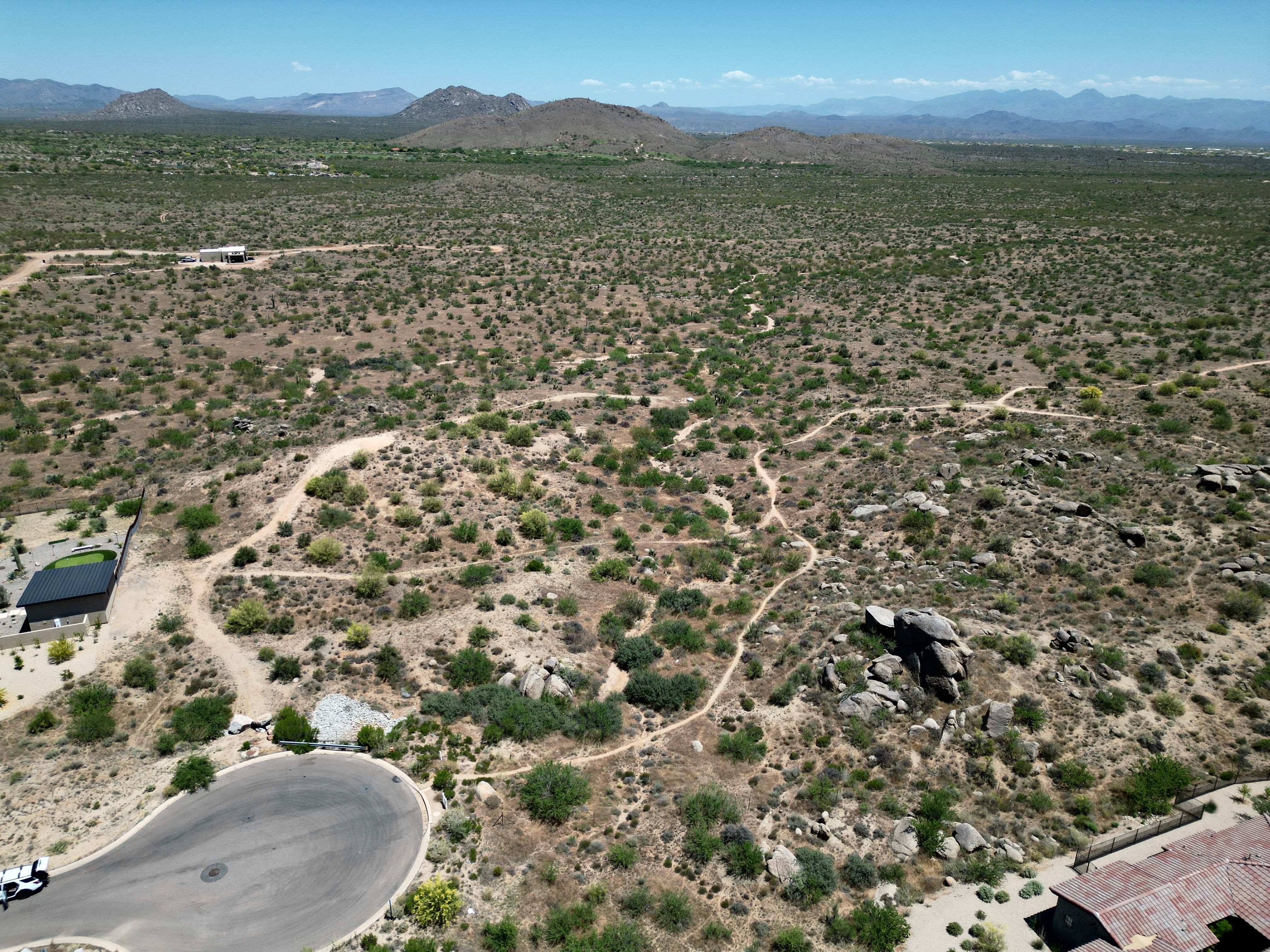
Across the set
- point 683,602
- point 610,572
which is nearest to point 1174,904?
point 683,602

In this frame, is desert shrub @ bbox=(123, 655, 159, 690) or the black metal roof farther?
the black metal roof

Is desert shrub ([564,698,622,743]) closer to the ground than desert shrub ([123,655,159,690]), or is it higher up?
closer to the ground

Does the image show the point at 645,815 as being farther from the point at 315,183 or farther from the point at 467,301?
the point at 315,183

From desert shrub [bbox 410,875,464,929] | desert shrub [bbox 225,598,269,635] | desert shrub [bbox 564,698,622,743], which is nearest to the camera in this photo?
desert shrub [bbox 410,875,464,929]

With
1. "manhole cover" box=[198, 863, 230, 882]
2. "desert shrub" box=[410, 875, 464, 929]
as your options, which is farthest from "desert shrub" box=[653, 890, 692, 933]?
"manhole cover" box=[198, 863, 230, 882]

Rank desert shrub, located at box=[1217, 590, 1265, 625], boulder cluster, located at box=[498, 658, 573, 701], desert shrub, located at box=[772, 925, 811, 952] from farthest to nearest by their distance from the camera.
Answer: boulder cluster, located at box=[498, 658, 573, 701], desert shrub, located at box=[1217, 590, 1265, 625], desert shrub, located at box=[772, 925, 811, 952]

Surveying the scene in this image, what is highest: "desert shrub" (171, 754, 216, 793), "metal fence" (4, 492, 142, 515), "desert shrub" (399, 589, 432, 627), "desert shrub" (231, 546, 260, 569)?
"metal fence" (4, 492, 142, 515)

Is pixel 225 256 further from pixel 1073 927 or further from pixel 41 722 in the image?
pixel 1073 927

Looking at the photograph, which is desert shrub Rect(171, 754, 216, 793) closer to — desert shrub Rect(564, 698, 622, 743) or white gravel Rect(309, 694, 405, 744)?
white gravel Rect(309, 694, 405, 744)

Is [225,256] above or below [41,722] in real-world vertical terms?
above
